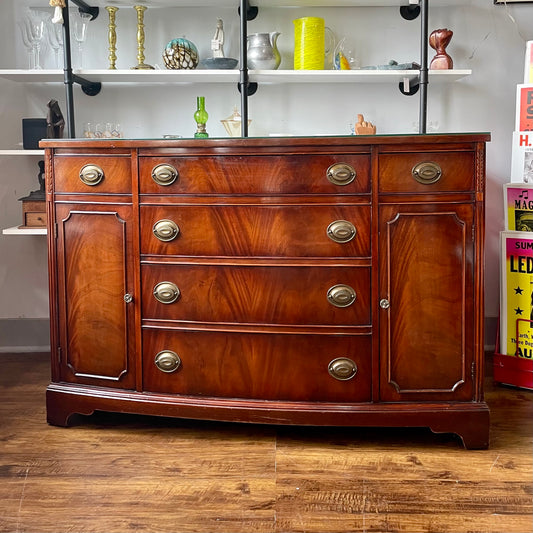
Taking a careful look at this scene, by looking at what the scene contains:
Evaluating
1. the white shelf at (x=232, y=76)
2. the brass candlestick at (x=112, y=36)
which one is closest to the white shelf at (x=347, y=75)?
the white shelf at (x=232, y=76)

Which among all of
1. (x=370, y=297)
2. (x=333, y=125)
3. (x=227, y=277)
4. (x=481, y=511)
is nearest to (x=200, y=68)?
(x=333, y=125)

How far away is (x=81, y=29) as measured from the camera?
2805 millimetres

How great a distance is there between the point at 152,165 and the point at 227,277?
421 millimetres

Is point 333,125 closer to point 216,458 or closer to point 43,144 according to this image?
point 43,144

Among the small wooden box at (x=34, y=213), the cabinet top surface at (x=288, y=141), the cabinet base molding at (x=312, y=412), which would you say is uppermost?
the cabinet top surface at (x=288, y=141)

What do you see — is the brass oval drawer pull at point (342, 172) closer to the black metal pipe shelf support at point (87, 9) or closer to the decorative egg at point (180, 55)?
the decorative egg at point (180, 55)

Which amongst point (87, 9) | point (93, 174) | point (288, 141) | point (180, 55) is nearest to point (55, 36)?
point (87, 9)

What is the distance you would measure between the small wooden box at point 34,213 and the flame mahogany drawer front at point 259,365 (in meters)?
0.94

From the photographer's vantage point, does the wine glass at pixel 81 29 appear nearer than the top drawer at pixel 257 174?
No

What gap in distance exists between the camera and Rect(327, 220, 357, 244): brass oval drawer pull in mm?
2018

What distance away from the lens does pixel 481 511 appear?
167 centimetres

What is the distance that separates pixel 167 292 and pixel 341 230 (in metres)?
0.58

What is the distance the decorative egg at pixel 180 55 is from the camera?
2.70 m

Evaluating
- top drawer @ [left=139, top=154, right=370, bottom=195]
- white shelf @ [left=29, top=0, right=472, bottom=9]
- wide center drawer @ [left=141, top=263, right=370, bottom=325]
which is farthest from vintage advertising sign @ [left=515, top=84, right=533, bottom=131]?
wide center drawer @ [left=141, top=263, right=370, bottom=325]
